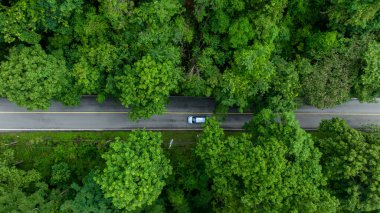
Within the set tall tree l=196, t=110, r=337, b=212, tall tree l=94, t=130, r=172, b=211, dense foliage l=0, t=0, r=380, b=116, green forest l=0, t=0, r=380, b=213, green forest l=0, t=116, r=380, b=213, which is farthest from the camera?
dense foliage l=0, t=0, r=380, b=116

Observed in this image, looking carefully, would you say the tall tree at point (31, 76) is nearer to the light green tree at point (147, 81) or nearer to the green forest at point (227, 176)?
the light green tree at point (147, 81)

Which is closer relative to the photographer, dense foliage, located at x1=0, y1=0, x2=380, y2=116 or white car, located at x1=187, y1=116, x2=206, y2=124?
dense foliage, located at x1=0, y1=0, x2=380, y2=116

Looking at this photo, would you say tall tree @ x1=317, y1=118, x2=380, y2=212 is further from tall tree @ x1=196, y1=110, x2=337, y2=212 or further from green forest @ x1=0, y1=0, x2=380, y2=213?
tall tree @ x1=196, y1=110, x2=337, y2=212

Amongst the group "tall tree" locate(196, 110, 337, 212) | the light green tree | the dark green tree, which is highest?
the light green tree

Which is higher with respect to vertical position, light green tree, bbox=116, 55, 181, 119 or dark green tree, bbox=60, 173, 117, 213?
light green tree, bbox=116, 55, 181, 119

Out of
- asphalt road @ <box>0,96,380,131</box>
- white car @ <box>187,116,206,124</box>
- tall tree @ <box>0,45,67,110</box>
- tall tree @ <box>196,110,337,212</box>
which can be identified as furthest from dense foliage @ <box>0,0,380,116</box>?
tall tree @ <box>196,110,337,212</box>

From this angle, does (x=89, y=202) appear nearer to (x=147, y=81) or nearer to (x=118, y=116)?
(x=118, y=116)

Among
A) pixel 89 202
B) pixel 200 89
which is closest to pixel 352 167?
pixel 200 89

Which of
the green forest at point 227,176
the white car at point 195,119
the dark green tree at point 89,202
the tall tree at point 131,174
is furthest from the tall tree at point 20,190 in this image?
the white car at point 195,119
